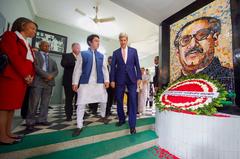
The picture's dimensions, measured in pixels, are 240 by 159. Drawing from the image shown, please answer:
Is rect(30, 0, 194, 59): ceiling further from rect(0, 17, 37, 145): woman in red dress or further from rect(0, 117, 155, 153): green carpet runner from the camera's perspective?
rect(0, 117, 155, 153): green carpet runner

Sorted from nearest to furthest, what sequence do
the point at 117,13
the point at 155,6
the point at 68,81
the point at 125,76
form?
the point at 125,76, the point at 68,81, the point at 155,6, the point at 117,13

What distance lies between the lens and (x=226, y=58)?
187 cm

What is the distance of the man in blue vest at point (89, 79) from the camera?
1.76 metres

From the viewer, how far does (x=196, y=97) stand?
1.81 metres

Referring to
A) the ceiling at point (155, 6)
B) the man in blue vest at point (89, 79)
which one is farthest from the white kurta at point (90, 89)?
the ceiling at point (155, 6)

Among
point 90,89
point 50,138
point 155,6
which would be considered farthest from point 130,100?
point 155,6

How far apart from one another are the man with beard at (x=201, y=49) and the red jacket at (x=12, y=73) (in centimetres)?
264

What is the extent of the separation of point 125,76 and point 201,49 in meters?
1.48

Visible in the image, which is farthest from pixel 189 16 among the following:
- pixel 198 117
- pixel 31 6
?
pixel 31 6

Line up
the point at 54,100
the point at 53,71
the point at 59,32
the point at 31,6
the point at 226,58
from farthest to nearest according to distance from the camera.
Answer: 1. the point at 59,32
2. the point at 54,100
3. the point at 31,6
4. the point at 53,71
5. the point at 226,58

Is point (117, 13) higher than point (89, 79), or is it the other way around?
point (117, 13)

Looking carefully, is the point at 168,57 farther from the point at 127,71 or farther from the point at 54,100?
the point at 54,100

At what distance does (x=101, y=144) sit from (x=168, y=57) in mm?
2349

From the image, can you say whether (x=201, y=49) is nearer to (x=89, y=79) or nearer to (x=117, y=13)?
(x=89, y=79)
